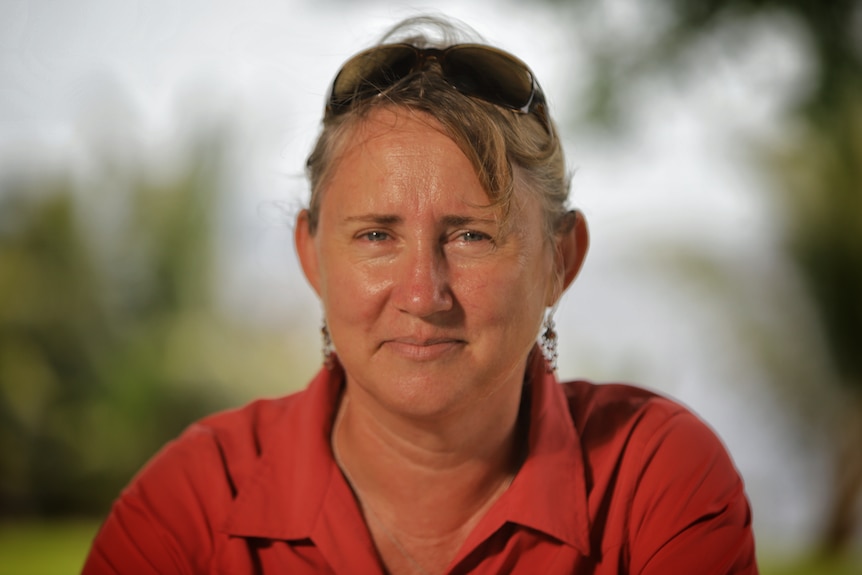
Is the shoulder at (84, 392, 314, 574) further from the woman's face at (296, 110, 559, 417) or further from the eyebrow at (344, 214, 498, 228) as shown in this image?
the eyebrow at (344, 214, 498, 228)

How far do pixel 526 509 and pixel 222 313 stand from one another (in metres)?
2.62

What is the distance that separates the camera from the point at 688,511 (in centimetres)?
156

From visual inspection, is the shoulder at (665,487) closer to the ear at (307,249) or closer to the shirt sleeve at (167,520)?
the ear at (307,249)

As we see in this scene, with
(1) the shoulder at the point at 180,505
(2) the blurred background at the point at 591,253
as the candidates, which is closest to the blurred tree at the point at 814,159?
(2) the blurred background at the point at 591,253

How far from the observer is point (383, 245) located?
1.49 meters

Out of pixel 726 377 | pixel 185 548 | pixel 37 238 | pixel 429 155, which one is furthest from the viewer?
pixel 726 377

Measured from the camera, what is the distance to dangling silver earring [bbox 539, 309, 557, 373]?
1703 mm

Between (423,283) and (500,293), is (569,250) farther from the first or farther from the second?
(423,283)

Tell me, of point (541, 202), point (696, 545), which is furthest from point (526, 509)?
point (541, 202)

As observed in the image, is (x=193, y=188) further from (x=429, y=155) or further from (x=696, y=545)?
(x=696, y=545)

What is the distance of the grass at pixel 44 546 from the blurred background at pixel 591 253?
0.4 inches

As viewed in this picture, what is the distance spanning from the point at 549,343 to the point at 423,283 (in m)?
0.38

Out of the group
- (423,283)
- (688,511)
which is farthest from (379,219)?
(688,511)

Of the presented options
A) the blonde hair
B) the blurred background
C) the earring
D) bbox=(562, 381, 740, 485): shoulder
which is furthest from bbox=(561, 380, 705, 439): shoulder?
the blurred background
